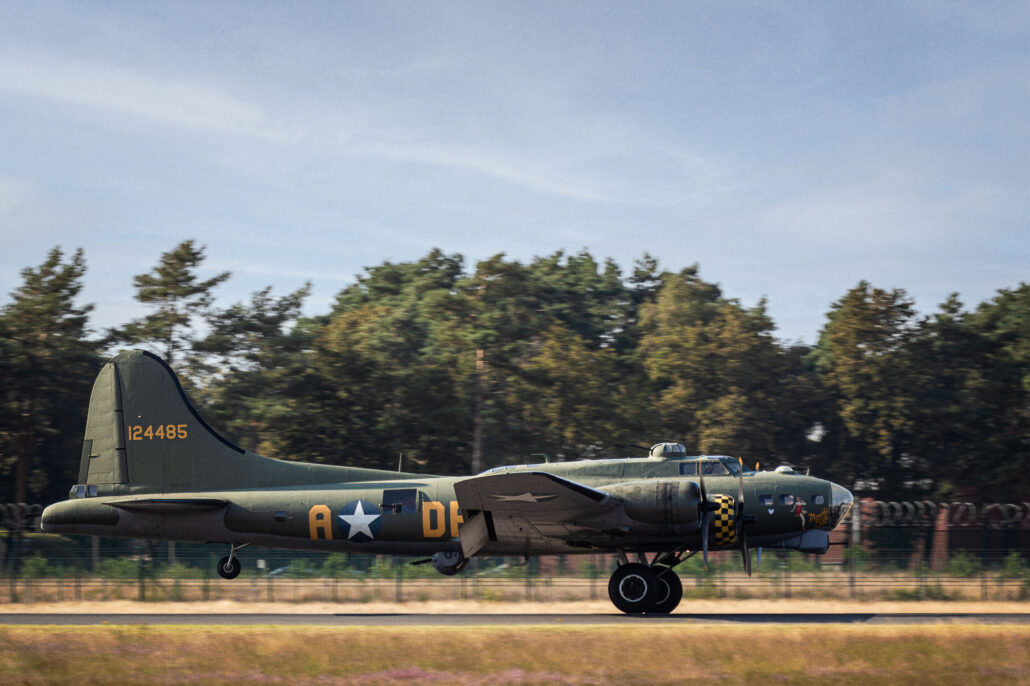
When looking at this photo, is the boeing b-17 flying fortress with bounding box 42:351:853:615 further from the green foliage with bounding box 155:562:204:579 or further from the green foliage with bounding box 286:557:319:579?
the green foliage with bounding box 286:557:319:579

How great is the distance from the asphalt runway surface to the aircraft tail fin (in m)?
3.20

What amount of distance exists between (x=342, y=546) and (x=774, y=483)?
1027 centimetres

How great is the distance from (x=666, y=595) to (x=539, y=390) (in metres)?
23.9

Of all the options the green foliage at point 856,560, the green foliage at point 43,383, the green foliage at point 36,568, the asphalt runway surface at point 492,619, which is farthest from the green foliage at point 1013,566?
the green foliage at point 43,383

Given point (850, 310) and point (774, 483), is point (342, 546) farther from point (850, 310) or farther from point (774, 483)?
point (850, 310)

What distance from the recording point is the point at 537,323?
175 feet

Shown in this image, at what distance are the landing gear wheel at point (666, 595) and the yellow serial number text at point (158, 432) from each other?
485 inches

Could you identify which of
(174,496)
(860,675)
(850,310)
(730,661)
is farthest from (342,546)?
(850,310)

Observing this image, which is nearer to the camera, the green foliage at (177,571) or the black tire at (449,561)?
the black tire at (449,561)

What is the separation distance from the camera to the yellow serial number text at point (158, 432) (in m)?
24.7

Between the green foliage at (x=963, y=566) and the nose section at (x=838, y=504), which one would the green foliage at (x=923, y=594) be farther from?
the nose section at (x=838, y=504)

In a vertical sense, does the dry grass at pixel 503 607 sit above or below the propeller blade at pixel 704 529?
below

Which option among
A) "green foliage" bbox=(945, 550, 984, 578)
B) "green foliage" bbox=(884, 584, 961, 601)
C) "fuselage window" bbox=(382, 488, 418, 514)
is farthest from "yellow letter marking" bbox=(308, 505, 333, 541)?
"green foliage" bbox=(945, 550, 984, 578)

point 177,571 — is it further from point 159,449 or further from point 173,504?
point 173,504
